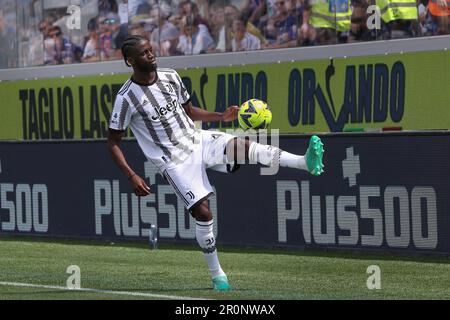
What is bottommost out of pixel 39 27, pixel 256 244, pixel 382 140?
pixel 256 244

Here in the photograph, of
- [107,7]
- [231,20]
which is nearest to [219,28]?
[231,20]

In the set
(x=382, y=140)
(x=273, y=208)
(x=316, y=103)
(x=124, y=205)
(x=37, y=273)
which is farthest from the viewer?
(x=316, y=103)

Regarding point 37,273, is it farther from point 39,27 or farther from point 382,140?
point 39,27

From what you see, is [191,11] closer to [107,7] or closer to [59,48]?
[107,7]

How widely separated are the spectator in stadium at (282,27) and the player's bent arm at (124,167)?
812cm

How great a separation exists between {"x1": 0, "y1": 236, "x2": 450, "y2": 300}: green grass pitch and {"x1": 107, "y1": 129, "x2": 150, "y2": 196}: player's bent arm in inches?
37.2

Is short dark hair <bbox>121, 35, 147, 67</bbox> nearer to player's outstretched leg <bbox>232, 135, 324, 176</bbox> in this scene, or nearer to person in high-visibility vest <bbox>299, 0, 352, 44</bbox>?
player's outstretched leg <bbox>232, 135, 324, 176</bbox>

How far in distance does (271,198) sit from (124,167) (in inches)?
192

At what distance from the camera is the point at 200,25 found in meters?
19.8

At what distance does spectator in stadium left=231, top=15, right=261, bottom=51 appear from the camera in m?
19.1

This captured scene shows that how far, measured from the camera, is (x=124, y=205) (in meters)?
16.9

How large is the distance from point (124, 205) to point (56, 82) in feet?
20.5
